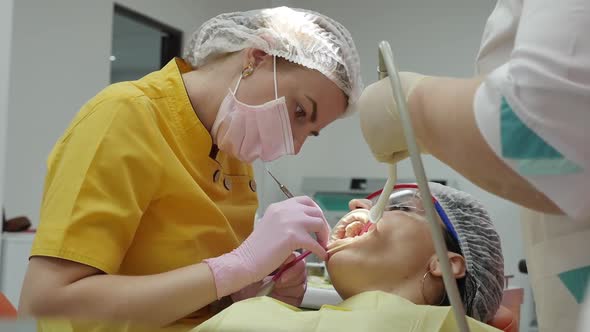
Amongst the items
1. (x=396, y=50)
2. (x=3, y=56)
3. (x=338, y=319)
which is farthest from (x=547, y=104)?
(x=396, y=50)

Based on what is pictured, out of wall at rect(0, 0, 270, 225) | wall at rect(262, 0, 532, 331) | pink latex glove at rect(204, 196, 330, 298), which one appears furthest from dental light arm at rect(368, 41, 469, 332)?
wall at rect(262, 0, 532, 331)

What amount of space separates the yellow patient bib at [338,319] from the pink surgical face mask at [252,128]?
21.9 inches

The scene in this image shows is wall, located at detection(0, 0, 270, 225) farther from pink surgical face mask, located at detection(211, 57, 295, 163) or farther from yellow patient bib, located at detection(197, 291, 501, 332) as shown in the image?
yellow patient bib, located at detection(197, 291, 501, 332)

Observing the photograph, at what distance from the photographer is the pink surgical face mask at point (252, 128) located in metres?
1.65

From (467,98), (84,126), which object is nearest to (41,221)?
(84,126)

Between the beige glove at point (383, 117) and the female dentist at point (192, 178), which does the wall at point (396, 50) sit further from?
the beige glove at point (383, 117)

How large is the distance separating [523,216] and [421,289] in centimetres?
50

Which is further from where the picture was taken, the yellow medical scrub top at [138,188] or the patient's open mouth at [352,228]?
the patient's open mouth at [352,228]

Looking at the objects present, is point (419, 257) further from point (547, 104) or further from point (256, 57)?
point (547, 104)

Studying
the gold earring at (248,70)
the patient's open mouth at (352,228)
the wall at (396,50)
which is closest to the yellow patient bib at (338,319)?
the patient's open mouth at (352,228)

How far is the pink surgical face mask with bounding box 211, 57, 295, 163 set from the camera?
1.65 meters

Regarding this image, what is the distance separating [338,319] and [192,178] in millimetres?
567

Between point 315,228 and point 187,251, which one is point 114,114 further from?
point 315,228

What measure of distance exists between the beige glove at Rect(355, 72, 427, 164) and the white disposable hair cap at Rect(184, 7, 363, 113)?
69cm
